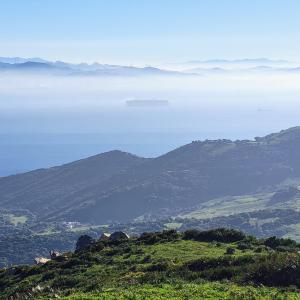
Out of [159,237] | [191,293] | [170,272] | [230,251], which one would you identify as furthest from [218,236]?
[191,293]

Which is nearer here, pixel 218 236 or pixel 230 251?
pixel 230 251

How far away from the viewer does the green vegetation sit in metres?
27.8

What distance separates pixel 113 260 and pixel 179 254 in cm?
464

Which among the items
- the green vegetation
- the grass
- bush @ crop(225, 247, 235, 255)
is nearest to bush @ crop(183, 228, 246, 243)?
the green vegetation

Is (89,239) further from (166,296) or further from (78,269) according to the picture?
(166,296)

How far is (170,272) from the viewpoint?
34156 millimetres

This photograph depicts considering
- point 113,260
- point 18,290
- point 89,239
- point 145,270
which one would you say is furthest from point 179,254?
point 89,239

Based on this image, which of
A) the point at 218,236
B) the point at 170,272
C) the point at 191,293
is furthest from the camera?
the point at 218,236

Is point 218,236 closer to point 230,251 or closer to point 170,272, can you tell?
point 230,251

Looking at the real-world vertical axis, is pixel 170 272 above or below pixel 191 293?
below

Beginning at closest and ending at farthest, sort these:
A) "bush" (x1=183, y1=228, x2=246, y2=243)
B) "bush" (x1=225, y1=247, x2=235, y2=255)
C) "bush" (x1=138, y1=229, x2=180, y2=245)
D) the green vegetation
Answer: the green vegetation
"bush" (x1=225, y1=247, x2=235, y2=255)
"bush" (x1=183, y1=228, x2=246, y2=243)
"bush" (x1=138, y1=229, x2=180, y2=245)

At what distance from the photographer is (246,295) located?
2594 cm

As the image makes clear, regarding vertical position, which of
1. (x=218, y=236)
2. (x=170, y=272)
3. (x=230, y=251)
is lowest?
(x=218, y=236)

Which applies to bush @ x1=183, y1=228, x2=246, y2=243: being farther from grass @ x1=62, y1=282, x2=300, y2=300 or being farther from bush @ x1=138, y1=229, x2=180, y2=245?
grass @ x1=62, y1=282, x2=300, y2=300
